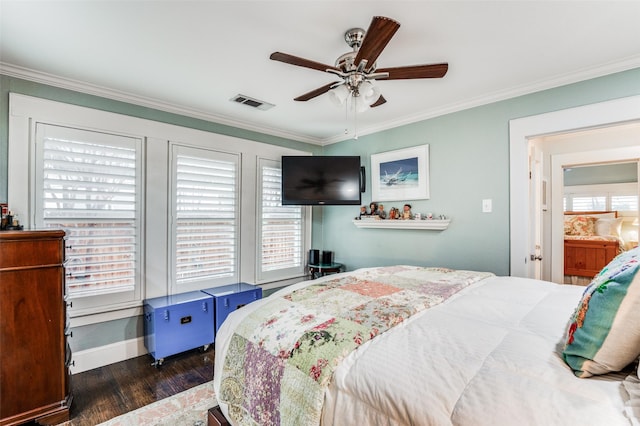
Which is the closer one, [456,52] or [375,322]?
[375,322]

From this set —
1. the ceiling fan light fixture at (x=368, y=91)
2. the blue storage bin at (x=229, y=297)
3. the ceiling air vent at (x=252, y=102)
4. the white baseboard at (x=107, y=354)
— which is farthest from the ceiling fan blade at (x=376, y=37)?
the white baseboard at (x=107, y=354)

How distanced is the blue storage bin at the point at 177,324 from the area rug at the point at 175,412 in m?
0.57

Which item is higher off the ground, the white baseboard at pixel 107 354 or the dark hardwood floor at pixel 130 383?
the white baseboard at pixel 107 354

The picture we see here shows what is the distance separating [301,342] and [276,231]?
9.72 ft

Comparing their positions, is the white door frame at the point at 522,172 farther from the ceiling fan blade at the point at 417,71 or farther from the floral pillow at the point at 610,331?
the floral pillow at the point at 610,331

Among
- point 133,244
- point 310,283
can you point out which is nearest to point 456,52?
point 310,283

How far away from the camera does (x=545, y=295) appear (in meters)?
1.67

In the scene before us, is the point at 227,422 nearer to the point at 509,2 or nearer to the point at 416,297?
the point at 416,297

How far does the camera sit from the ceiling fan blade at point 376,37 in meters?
1.42

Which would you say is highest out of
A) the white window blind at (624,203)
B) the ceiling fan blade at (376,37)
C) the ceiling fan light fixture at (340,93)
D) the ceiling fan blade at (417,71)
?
the ceiling fan blade at (417,71)

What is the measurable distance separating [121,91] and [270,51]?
1575 millimetres

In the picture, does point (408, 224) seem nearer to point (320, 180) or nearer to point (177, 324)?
point (320, 180)

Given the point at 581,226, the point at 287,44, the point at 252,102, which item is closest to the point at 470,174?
the point at 287,44

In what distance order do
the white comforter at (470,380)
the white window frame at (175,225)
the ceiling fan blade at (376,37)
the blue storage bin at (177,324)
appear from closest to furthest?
the white comforter at (470,380), the ceiling fan blade at (376,37), the blue storage bin at (177,324), the white window frame at (175,225)
